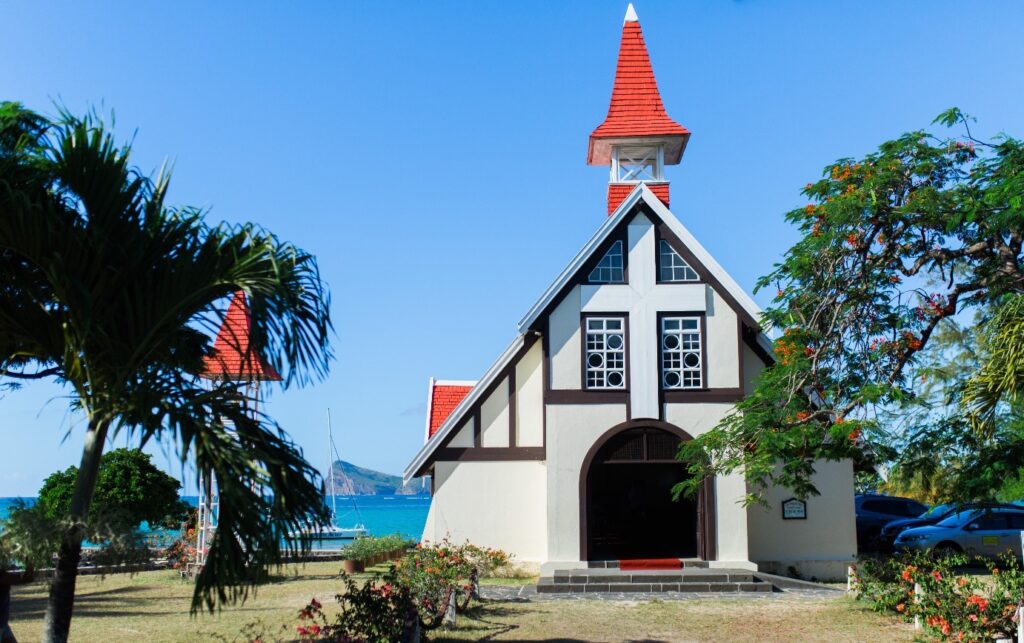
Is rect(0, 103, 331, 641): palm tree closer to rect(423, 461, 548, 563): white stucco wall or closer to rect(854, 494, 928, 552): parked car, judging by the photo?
rect(423, 461, 548, 563): white stucco wall

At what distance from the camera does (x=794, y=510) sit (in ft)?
71.7

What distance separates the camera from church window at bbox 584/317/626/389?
2117cm

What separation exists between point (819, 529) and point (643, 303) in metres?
6.50

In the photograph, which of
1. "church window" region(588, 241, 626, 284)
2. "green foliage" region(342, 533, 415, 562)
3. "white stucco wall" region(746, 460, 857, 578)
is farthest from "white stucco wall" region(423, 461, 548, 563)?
"white stucco wall" region(746, 460, 857, 578)

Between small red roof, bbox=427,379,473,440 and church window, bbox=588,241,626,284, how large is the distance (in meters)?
7.36

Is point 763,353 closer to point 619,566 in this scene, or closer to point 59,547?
point 619,566

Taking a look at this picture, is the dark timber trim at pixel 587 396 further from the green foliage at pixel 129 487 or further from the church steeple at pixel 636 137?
the green foliage at pixel 129 487

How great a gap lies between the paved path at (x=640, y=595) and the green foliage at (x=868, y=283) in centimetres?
352

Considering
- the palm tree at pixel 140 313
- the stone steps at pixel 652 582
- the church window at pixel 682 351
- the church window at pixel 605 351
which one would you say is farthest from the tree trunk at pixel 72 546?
the church window at pixel 682 351

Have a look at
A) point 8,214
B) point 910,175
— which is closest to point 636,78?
point 910,175

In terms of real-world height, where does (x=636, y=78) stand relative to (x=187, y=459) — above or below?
above

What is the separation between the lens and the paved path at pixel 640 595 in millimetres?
17750

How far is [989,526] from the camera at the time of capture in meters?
24.4

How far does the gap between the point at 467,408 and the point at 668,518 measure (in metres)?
8.92
